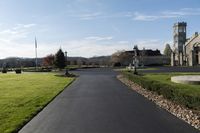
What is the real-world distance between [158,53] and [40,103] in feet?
487

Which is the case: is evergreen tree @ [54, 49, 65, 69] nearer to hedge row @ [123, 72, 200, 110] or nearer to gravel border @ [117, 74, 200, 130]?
hedge row @ [123, 72, 200, 110]

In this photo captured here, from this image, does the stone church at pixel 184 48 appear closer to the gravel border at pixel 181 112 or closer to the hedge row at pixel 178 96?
the hedge row at pixel 178 96

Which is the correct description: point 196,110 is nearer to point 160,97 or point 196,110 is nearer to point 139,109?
point 139,109

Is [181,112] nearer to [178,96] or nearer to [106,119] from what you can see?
[178,96]

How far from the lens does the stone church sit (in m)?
103

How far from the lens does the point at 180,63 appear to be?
364 feet

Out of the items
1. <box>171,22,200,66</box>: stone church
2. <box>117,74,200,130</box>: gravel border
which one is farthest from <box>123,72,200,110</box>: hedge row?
<box>171,22,200,66</box>: stone church

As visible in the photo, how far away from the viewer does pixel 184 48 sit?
363ft

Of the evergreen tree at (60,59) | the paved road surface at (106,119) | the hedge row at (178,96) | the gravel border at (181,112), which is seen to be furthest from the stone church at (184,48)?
the paved road surface at (106,119)

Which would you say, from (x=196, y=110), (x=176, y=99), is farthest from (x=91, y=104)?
(x=196, y=110)

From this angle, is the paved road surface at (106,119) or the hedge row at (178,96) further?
the hedge row at (178,96)

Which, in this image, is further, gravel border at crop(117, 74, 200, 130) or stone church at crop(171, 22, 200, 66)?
stone church at crop(171, 22, 200, 66)

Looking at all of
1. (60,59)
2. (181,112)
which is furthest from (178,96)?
(60,59)

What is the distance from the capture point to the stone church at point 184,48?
103188mm
